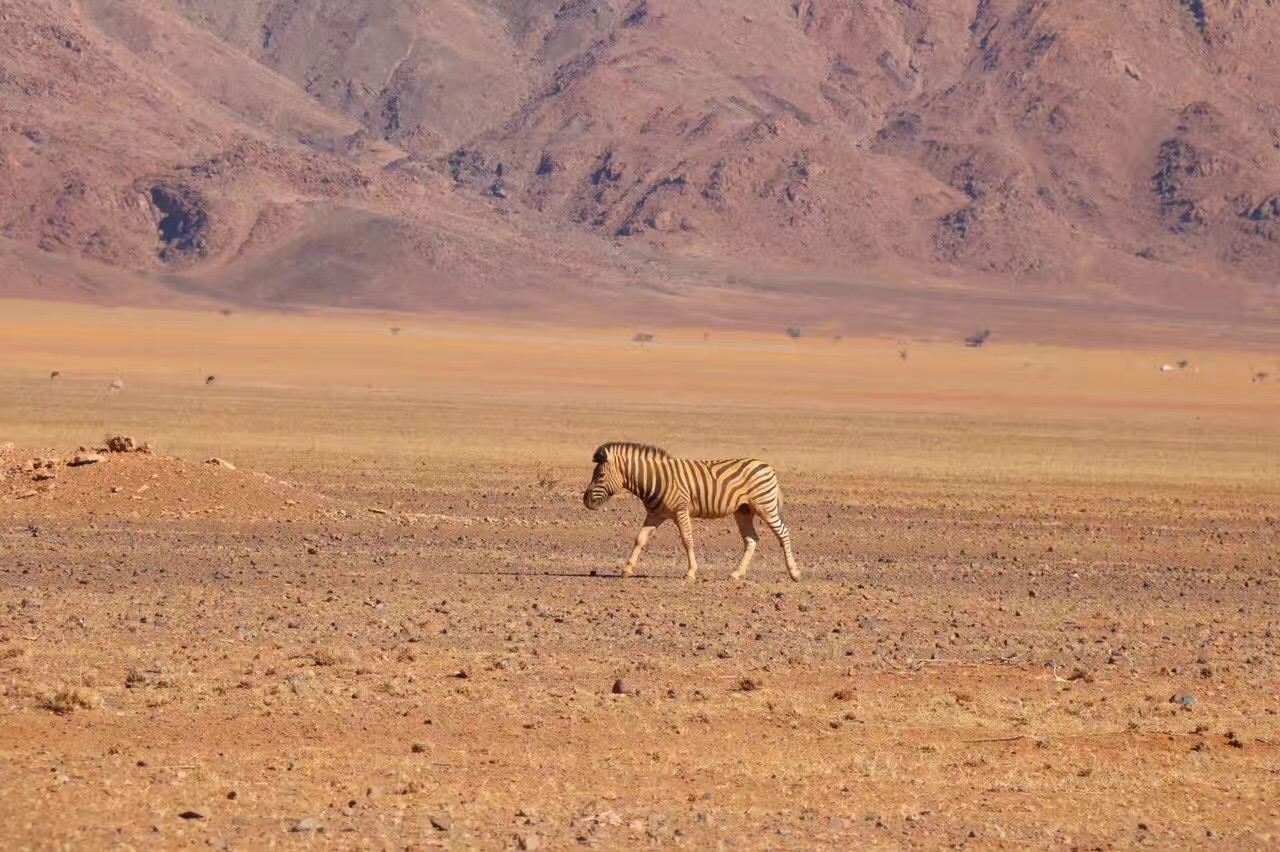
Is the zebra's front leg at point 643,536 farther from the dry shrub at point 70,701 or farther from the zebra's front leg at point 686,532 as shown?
the dry shrub at point 70,701

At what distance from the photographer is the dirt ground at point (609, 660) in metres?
9.91

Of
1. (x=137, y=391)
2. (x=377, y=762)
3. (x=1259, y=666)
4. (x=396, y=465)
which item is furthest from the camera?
(x=137, y=391)

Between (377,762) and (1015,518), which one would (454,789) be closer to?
(377,762)

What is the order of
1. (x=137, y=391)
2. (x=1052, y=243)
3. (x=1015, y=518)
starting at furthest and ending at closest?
→ (x=1052, y=243)
(x=137, y=391)
(x=1015, y=518)

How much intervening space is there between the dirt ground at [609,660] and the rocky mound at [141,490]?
0.17 ft

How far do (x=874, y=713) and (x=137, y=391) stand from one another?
47.8m

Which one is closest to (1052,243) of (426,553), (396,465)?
(396,465)

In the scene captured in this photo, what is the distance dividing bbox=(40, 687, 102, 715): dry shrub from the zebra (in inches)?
268

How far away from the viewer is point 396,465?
33.2m

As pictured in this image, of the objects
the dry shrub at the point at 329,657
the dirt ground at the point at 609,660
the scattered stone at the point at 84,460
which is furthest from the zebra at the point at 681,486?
the scattered stone at the point at 84,460

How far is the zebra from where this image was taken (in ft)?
59.2

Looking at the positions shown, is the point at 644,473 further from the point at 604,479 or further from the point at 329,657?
the point at 329,657

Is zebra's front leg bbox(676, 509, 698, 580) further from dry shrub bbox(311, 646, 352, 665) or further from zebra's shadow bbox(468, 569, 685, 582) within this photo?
dry shrub bbox(311, 646, 352, 665)

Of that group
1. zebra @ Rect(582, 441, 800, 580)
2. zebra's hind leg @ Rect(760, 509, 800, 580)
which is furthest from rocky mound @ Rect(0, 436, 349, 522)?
zebra's hind leg @ Rect(760, 509, 800, 580)
